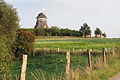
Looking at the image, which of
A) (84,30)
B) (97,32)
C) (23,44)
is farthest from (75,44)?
(97,32)

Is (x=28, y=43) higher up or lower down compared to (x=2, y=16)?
lower down

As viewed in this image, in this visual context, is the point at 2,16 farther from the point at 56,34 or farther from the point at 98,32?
the point at 98,32

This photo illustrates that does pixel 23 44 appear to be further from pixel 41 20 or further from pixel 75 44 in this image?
pixel 41 20

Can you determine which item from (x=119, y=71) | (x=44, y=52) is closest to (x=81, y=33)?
(x=44, y=52)

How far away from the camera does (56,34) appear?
12538 centimetres

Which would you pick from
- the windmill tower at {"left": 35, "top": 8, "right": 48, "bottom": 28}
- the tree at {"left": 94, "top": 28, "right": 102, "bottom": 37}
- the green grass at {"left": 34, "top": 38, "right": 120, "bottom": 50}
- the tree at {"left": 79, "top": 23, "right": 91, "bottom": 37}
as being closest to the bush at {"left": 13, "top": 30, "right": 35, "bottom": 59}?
the green grass at {"left": 34, "top": 38, "right": 120, "bottom": 50}

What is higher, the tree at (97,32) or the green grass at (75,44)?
the tree at (97,32)

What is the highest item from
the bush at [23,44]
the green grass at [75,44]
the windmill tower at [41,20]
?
the windmill tower at [41,20]

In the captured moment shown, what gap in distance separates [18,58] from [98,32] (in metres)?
119

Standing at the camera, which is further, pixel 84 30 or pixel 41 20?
pixel 84 30

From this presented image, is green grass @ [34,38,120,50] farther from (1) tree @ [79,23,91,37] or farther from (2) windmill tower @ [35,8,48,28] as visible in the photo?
(1) tree @ [79,23,91,37]

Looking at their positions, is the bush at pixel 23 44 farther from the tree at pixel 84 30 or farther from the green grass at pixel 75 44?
the tree at pixel 84 30

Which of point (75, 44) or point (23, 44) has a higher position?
point (23, 44)

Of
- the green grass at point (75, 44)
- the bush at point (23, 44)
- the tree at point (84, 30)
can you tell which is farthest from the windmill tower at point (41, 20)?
the bush at point (23, 44)
